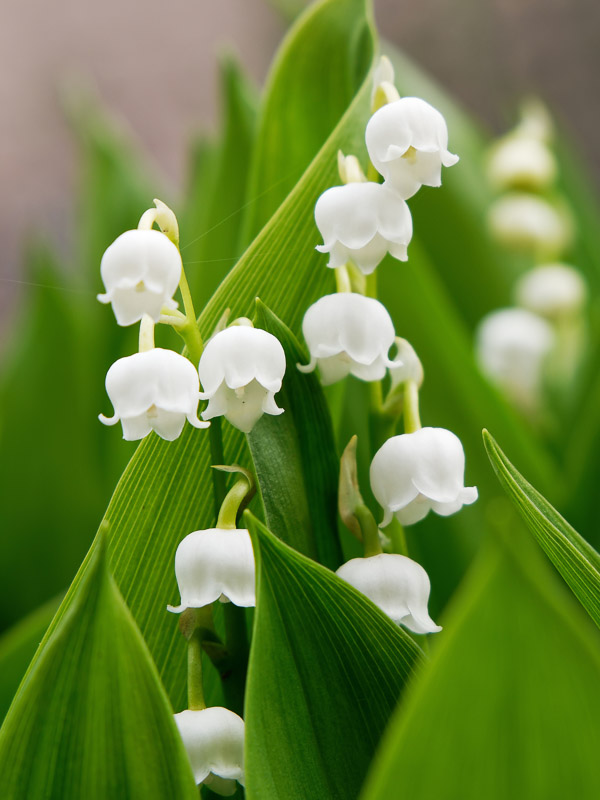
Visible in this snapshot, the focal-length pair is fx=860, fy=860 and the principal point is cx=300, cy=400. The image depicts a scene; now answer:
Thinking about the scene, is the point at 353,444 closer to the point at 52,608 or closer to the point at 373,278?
the point at 373,278

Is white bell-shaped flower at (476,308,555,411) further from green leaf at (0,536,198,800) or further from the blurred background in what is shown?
the blurred background

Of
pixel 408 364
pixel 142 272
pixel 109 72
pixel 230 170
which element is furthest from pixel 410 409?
pixel 109 72

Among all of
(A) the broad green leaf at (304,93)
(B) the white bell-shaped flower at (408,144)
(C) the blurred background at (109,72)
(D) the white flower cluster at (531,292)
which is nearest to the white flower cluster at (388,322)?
(B) the white bell-shaped flower at (408,144)

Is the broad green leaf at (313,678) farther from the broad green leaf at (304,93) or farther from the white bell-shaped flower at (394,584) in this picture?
the broad green leaf at (304,93)

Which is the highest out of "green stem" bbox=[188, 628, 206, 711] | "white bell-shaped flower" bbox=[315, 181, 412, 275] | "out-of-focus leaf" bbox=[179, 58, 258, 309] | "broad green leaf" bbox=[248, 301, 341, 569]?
"out-of-focus leaf" bbox=[179, 58, 258, 309]

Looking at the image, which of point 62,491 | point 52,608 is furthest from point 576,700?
point 62,491

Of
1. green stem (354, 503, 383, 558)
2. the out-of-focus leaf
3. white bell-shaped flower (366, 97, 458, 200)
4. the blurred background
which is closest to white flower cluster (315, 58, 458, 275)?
white bell-shaped flower (366, 97, 458, 200)

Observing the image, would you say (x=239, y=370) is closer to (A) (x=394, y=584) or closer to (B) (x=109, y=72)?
(A) (x=394, y=584)
